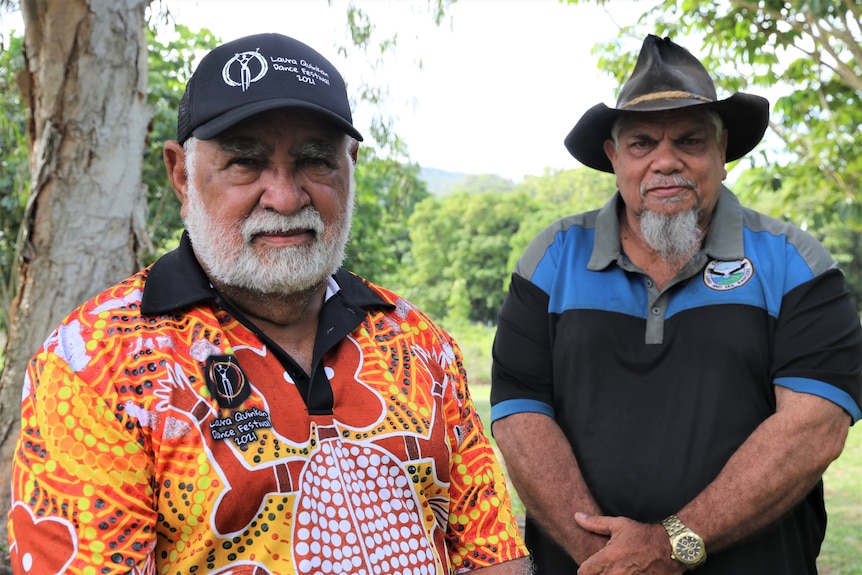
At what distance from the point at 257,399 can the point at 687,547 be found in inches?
53.7

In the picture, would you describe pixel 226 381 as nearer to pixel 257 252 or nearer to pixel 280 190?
pixel 257 252

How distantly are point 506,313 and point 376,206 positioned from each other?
426 inches

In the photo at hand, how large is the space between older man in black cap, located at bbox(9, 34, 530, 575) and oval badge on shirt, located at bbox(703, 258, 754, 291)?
988 mm

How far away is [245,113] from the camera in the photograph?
5.59ft

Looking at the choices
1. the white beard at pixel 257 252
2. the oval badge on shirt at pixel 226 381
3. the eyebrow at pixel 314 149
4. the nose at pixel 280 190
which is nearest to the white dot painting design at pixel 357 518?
the oval badge on shirt at pixel 226 381

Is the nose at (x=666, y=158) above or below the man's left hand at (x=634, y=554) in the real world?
above

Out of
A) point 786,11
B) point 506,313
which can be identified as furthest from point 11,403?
point 786,11

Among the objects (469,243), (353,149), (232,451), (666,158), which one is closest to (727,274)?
(666,158)

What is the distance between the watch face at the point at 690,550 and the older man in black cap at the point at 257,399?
62 cm

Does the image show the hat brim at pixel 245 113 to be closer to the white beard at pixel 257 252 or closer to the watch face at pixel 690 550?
the white beard at pixel 257 252

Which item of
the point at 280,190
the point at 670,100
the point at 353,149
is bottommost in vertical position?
the point at 280,190

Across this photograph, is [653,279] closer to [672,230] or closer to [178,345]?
[672,230]

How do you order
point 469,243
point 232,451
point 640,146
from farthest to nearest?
point 469,243 < point 640,146 < point 232,451

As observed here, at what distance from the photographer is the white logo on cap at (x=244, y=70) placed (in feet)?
5.77
